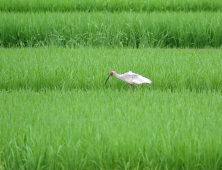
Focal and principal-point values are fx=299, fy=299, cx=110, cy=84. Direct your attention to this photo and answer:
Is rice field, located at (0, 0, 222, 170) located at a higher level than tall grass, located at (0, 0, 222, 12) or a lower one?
lower

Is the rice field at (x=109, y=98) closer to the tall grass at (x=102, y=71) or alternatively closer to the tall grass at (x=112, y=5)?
the tall grass at (x=102, y=71)

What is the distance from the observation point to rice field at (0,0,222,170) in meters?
2.39

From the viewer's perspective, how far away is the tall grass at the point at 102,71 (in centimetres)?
451


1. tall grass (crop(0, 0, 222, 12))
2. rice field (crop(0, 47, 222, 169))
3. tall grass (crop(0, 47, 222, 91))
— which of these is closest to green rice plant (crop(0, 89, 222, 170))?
rice field (crop(0, 47, 222, 169))

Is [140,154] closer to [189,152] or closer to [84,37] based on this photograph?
[189,152]

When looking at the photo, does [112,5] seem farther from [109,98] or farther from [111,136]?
[111,136]

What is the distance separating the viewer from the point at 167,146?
2410 mm

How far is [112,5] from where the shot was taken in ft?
32.1

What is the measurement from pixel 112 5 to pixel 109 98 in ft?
21.8

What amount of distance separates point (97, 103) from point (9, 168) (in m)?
1.36

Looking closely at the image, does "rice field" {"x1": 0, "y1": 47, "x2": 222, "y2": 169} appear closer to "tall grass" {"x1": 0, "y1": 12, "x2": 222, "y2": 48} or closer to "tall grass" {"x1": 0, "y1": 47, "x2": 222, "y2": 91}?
"tall grass" {"x1": 0, "y1": 47, "x2": 222, "y2": 91}

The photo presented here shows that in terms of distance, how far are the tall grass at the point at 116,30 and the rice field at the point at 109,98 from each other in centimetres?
3

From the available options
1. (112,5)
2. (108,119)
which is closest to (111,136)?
(108,119)

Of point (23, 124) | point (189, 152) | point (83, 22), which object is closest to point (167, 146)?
point (189, 152)
